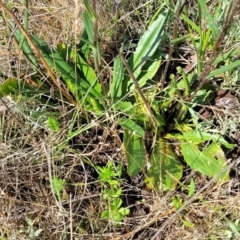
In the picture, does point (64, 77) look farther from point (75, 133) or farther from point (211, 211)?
point (211, 211)

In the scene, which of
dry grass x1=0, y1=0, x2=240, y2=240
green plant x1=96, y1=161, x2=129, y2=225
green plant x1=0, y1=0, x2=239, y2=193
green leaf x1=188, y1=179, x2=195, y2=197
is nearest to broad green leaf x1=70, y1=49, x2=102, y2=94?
green plant x1=0, y1=0, x2=239, y2=193

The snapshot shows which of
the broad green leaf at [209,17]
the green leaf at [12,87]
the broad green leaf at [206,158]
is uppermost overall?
the broad green leaf at [209,17]

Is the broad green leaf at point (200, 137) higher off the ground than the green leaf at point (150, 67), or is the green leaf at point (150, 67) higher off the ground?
the green leaf at point (150, 67)

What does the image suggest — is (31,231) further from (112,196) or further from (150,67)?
(150,67)

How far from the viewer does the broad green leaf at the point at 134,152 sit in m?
1.36

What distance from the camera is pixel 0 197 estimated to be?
1.36m

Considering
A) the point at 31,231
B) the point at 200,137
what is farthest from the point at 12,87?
the point at 200,137

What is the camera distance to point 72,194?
55.6 inches

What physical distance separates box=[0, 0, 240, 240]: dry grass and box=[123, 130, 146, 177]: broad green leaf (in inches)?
2.4

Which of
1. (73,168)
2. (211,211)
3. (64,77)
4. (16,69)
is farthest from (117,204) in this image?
(16,69)

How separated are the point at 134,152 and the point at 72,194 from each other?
0.77ft

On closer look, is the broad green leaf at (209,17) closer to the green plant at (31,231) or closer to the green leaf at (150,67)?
the green leaf at (150,67)

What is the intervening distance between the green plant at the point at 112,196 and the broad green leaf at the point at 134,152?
0.16ft

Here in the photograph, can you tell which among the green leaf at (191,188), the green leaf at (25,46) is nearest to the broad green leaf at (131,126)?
the green leaf at (191,188)
